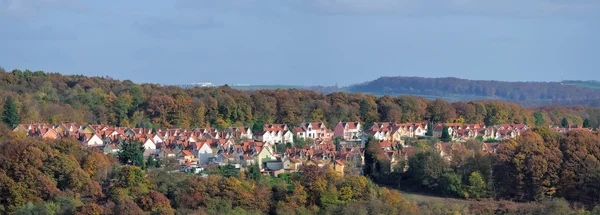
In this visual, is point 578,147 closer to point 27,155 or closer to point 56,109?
point 27,155

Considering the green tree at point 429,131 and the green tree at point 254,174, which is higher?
the green tree at point 429,131

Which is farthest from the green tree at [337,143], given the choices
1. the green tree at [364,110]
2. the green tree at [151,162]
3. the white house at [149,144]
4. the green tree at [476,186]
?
the green tree at [151,162]

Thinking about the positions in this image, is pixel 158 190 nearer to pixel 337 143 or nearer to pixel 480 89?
pixel 337 143

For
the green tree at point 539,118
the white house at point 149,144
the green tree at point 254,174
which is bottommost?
the green tree at point 254,174

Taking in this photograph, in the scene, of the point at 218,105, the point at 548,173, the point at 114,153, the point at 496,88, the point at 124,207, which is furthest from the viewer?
the point at 496,88

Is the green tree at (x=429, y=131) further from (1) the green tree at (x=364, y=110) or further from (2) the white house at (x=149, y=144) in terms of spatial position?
(2) the white house at (x=149, y=144)

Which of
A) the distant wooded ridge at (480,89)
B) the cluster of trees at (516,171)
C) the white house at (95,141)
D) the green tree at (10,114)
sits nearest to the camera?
the cluster of trees at (516,171)

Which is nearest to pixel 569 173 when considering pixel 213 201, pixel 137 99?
pixel 213 201
